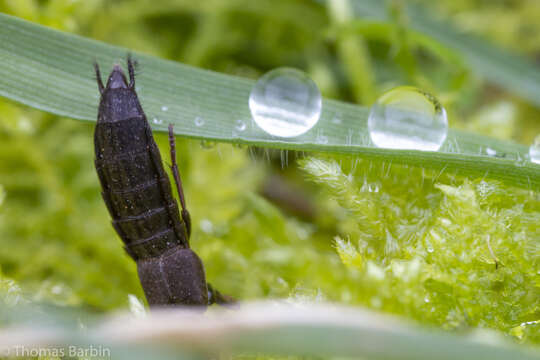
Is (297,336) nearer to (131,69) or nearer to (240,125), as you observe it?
(240,125)

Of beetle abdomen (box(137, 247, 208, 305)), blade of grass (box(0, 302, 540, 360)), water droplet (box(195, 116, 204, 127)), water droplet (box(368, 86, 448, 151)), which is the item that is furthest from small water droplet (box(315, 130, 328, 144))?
blade of grass (box(0, 302, 540, 360))

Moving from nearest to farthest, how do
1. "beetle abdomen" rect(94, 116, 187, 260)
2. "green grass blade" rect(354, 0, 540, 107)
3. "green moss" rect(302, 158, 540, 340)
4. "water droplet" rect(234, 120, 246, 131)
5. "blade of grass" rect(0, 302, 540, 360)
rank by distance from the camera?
"blade of grass" rect(0, 302, 540, 360) < "green moss" rect(302, 158, 540, 340) < "beetle abdomen" rect(94, 116, 187, 260) < "water droplet" rect(234, 120, 246, 131) < "green grass blade" rect(354, 0, 540, 107)

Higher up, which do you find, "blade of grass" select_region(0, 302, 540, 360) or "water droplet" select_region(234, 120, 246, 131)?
"water droplet" select_region(234, 120, 246, 131)

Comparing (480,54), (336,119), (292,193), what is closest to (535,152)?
(336,119)

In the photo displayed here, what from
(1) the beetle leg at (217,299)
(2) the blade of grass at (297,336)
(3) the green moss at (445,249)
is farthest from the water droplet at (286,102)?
(2) the blade of grass at (297,336)

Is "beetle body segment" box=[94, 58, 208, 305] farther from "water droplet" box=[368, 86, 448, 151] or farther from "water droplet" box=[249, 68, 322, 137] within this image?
"water droplet" box=[368, 86, 448, 151]

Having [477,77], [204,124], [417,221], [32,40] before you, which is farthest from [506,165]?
[477,77]
